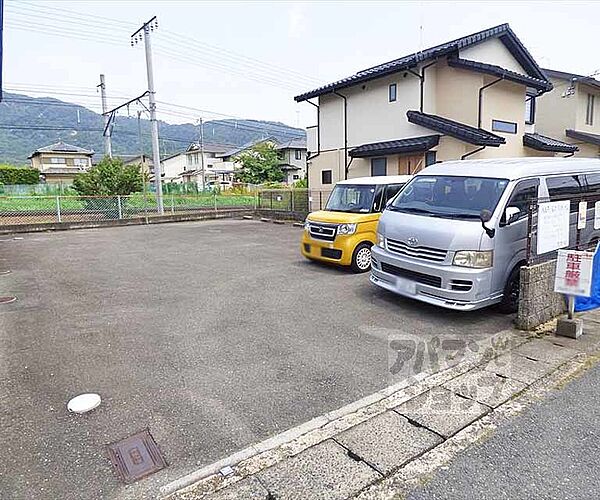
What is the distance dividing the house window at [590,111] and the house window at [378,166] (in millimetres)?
11776

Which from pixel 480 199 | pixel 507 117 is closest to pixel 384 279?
pixel 480 199

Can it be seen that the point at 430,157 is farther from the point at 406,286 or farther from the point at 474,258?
the point at 474,258

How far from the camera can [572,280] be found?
4031mm

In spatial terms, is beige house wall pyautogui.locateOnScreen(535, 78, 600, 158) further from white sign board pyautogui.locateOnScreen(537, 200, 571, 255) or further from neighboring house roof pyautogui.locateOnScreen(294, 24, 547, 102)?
white sign board pyautogui.locateOnScreen(537, 200, 571, 255)

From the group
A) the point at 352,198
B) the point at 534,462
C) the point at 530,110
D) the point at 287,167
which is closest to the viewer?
the point at 534,462

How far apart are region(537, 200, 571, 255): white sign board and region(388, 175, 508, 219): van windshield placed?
1.70 feet

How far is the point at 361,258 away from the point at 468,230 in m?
2.91

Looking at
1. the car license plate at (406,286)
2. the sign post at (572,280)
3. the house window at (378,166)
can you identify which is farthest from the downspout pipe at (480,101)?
the sign post at (572,280)

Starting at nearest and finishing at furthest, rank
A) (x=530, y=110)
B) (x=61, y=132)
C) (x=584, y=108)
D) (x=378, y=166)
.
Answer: (x=378, y=166) → (x=530, y=110) → (x=584, y=108) → (x=61, y=132)

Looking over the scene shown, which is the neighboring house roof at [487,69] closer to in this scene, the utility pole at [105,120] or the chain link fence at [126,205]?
the chain link fence at [126,205]

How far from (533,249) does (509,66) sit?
13421 mm

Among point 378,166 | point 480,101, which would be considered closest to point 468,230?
point 480,101

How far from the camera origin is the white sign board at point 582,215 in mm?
4805

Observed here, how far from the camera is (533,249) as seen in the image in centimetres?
458
